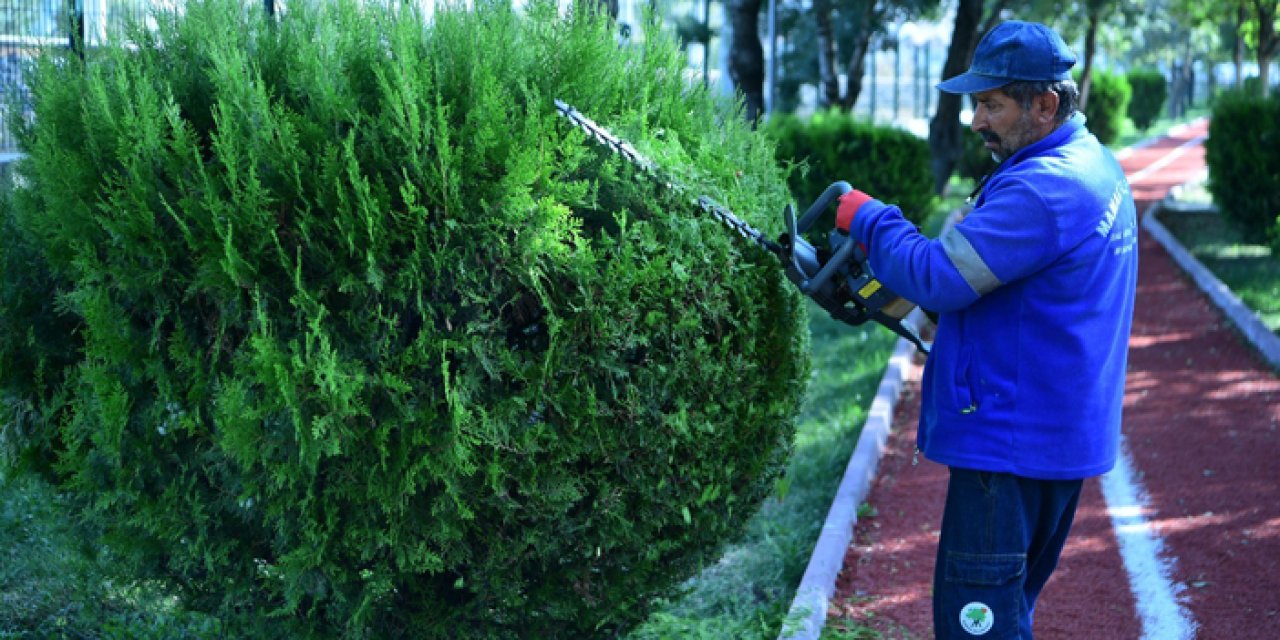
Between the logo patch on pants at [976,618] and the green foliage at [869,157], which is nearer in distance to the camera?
the logo patch on pants at [976,618]

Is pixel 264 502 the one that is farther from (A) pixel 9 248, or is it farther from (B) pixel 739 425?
(B) pixel 739 425

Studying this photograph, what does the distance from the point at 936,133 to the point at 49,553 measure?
60.8ft

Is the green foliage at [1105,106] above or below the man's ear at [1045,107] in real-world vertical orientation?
above

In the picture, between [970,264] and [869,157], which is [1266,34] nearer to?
[869,157]

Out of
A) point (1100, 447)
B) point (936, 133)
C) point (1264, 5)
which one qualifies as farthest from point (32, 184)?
point (1264, 5)

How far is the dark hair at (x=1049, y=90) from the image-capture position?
11.6 ft

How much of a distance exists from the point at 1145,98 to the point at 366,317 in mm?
51788

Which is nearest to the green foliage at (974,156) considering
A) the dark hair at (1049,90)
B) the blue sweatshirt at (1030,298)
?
the dark hair at (1049,90)

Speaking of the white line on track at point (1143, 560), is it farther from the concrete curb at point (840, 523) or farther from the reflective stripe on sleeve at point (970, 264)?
the reflective stripe on sleeve at point (970, 264)

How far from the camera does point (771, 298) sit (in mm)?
4039

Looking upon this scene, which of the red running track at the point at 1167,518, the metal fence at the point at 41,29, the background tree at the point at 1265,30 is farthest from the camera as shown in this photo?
the background tree at the point at 1265,30

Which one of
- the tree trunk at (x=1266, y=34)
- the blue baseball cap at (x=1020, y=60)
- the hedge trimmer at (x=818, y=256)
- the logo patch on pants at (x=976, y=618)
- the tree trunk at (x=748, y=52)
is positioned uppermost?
the tree trunk at (x=1266, y=34)

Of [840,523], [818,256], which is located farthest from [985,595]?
[840,523]

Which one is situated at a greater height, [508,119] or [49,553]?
[508,119]
